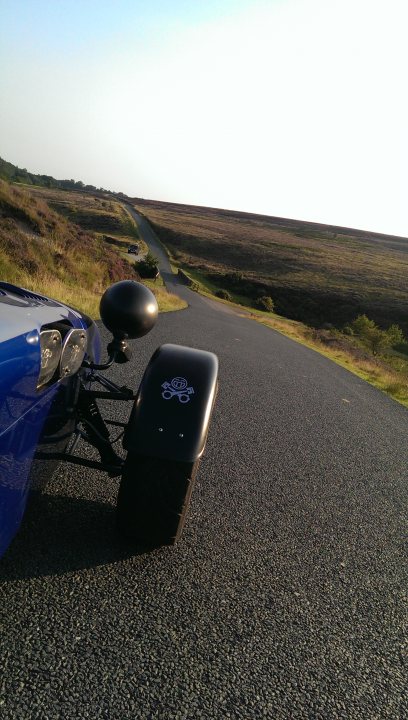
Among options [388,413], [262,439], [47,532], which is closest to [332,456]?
[262,439]

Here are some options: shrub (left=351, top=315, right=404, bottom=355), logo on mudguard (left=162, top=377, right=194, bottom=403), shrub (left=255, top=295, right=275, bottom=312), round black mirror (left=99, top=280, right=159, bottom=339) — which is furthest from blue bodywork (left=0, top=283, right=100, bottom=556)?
shrub (left=255, top=295, right=275, bottom=312)

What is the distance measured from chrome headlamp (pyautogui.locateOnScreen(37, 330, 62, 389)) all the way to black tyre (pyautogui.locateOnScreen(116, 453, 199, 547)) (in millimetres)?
569

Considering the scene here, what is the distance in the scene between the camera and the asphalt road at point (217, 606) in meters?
1.65

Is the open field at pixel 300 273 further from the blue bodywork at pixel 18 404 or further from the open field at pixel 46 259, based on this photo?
the blue bodywork at pixel 18 404

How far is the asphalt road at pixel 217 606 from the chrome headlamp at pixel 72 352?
0.87m

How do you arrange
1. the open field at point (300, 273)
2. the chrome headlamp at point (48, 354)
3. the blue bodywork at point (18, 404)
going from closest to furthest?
the blue bodywork at point (18, 404), the chrome headlamp at point (48, 354), the open field at point (300, 273)

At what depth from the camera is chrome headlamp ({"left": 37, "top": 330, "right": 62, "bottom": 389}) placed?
1.82 meters

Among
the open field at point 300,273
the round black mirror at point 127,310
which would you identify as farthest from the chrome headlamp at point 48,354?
the open field at point 300,273

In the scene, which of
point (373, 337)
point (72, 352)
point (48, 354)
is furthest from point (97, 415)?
point (373, 337)

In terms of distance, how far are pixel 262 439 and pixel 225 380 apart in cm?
266

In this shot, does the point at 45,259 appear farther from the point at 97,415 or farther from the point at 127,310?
the point at 97,415

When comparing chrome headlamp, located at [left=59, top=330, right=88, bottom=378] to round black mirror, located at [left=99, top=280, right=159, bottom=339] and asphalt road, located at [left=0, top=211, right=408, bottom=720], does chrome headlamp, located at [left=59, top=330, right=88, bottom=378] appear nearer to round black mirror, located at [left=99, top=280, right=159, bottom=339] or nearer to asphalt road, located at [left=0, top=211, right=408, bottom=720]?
round black mirror, located at [left=99, top=280, right=159, bottom=339]

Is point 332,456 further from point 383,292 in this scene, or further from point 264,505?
point 383,292

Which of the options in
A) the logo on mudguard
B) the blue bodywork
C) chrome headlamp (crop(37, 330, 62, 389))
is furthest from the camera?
the logo on mudguard
